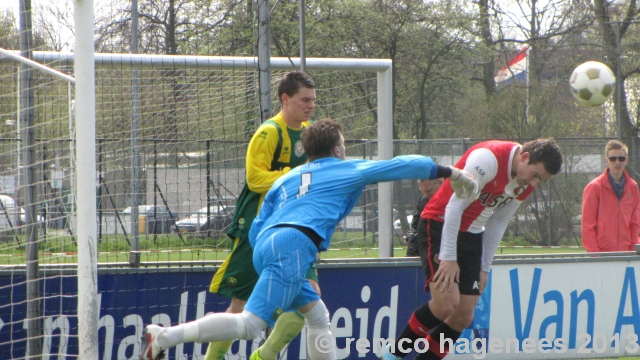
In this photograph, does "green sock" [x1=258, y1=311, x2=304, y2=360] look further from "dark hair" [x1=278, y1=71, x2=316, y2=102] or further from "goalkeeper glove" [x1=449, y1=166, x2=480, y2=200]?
"dark hair" [x1=278, y1=71, x2=316, y2=102]

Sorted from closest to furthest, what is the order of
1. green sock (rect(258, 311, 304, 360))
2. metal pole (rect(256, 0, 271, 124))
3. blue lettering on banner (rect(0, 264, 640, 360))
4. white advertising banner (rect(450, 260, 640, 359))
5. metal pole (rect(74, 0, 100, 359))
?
metal pole (rect(74, 0, 100, 359)) < green sock (rect(258, 311, 304, 360)) < metal pole (rect(256, 0, 271, 124)) < blue lettering on banner (rect(0, 264, 640, 360)) < white advertising banner (rect(450, 260, 640, 359))

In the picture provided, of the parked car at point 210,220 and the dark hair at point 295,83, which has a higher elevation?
the dark hair at point 295,83

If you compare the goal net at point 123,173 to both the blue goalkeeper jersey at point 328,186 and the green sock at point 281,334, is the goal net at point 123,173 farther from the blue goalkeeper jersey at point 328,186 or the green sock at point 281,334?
the blue goalkeeper jersey at point 328,186

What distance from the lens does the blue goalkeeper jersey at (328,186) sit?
14.8 feet

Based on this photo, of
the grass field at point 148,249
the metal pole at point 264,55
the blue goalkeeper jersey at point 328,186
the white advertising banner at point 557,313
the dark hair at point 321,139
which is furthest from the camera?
the white advertising banner at point 557,313

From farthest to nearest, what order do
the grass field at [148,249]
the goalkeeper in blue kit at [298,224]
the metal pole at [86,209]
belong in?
the grass field at [148,249]
the metal pole at [86,209]
the goalkeeper in blue kit at [298,224]

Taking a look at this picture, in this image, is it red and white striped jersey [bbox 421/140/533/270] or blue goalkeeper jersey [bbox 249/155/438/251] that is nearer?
blue goalkeeper jersey [bbox 249/155/438/251]

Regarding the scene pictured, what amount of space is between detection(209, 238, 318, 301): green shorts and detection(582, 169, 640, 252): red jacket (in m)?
4.23

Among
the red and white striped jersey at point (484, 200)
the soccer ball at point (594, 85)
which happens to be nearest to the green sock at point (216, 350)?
the red and white striped jersey at point (484, 200)

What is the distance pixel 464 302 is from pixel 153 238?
350 centimetres

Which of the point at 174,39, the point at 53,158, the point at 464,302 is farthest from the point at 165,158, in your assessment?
the point at 174,39

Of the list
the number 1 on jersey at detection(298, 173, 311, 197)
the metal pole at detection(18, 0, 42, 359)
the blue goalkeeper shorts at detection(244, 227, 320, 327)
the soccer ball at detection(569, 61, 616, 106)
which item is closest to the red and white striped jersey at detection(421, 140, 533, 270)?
the number 1 on jersey at detection(298, 173, 311, 197)

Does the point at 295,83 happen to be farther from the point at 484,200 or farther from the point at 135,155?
the point at 135,155

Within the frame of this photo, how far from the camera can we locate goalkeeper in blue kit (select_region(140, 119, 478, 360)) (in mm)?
4293
